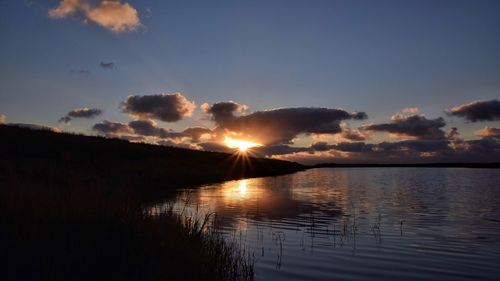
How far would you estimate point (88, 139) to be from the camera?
257ft

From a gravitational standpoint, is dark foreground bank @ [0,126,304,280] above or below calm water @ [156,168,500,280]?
above

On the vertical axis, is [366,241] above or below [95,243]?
below

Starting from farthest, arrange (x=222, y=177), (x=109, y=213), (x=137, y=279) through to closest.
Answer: (x=222, y=177) → (x=109, y=213) → (x=137, y=279)

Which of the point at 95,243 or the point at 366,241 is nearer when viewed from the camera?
the point at 95,243

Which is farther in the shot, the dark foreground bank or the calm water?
the calm water

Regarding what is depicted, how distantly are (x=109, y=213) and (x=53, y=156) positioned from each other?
4936cm

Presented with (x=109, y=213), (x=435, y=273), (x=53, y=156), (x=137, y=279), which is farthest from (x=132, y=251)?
(x=53, y=156)

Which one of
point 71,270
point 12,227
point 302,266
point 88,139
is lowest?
point 302,266

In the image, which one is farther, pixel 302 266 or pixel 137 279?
pixel 302 266

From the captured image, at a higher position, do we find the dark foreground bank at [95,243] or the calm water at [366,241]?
the dark foreground bank at [95,243]

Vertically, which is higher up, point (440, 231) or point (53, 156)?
point (53, 156)

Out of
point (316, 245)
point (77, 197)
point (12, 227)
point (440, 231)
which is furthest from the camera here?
point (440, 231)

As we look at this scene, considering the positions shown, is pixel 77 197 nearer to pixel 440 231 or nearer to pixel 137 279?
pixel 137 279

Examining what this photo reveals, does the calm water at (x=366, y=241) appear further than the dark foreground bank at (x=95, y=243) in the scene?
Yes
